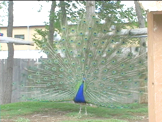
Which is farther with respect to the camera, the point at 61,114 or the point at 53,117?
the point at 61,114

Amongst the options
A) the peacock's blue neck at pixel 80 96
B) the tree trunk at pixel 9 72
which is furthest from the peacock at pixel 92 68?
the tree trunk at pixel 9 72

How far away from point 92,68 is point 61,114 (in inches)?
63.6

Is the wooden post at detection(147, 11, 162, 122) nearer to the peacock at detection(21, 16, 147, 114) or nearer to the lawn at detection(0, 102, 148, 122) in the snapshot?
the lawn at detection(0, 102, 148, 122)

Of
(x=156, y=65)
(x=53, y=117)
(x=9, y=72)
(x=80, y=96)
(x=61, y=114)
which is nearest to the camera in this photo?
(x=156, y=65)

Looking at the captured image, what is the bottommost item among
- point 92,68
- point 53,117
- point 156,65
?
point 53,117

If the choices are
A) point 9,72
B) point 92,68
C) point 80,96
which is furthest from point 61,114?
point 9,72

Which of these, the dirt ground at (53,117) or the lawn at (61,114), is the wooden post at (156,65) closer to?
the lawn at (61,114)

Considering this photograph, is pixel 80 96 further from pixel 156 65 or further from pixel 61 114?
pixel 156 65

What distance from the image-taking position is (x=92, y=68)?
10133 mm

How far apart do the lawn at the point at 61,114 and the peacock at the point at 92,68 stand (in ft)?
1.47

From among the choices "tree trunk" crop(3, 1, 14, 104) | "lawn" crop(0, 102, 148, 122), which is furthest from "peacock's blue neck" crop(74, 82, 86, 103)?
"tree trunk" crop(3, 1, 14, 104)

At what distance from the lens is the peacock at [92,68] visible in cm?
994

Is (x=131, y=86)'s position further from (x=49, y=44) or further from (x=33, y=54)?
(x=33, y=54)

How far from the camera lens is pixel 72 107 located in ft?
37.2
